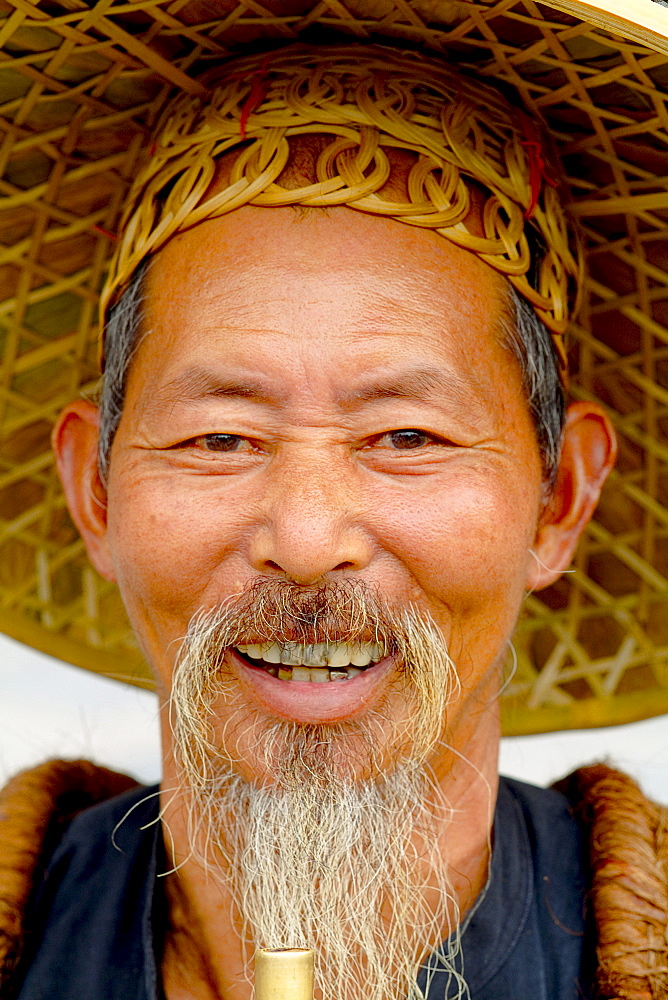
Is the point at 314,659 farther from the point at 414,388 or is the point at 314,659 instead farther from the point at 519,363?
the point at 519,363

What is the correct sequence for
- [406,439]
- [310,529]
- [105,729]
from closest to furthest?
[310,529]
[406,439]
[105,729]

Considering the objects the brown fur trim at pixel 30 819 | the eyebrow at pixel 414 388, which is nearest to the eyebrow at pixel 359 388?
the eyebrow at pixel 414 388

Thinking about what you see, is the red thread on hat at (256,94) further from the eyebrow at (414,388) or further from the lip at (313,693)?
the lip at (313,693)

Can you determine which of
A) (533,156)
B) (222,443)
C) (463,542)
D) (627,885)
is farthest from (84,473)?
(627,885)

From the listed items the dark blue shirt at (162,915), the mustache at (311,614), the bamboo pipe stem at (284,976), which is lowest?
the bamboo pipe stem at (284,976)

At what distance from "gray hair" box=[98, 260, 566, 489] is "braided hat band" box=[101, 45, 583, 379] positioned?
3cm

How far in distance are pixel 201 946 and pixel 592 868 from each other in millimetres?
489

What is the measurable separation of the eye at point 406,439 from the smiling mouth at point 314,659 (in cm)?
22

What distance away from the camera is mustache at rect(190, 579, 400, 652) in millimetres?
1152

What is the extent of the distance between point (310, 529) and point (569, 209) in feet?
2.13

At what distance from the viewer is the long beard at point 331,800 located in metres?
1.18

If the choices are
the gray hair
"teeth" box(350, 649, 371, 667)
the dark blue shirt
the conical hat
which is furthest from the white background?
"teeth" box(350, 649, 371, 667)

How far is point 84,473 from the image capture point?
4.98ft

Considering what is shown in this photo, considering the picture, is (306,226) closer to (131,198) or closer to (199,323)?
(199,323)
